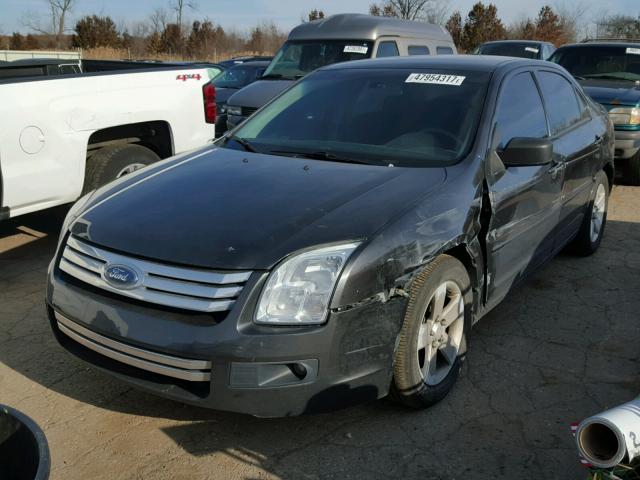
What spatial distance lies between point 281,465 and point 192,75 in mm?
4207

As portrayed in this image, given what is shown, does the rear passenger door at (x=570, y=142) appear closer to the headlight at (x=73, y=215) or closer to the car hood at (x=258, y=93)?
the headlight at (x=73, y=215)

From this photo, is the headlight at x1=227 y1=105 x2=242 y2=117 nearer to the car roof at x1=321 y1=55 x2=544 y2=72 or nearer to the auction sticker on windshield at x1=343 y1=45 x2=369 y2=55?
the auction sticker on windshield at x1=343 y1=45 x2=369 y2=55

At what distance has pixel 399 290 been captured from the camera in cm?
270

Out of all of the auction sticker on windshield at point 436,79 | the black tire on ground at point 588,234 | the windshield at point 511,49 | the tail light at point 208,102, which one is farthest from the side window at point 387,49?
the windshield at point 511,49

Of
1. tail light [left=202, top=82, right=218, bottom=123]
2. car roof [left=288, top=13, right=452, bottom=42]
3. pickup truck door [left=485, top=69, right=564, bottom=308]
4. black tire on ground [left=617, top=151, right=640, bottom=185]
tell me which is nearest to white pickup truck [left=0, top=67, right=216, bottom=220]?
tail light [left=202, top=82, right=218, bottom=123]

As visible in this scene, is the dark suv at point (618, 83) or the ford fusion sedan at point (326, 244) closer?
the ford fusion sedan at point (326, 244)

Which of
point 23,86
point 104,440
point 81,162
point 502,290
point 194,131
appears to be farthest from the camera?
point 194,131

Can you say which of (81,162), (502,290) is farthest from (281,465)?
(81,162)

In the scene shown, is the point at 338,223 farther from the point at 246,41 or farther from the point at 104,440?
the point at 246,41

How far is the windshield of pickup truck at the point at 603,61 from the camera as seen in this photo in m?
8.89

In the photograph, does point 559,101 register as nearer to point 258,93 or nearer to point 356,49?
point 356,49

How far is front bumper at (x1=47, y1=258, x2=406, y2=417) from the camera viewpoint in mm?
2471

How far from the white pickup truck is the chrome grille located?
89.5 inches

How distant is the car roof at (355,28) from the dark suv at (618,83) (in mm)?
2330
